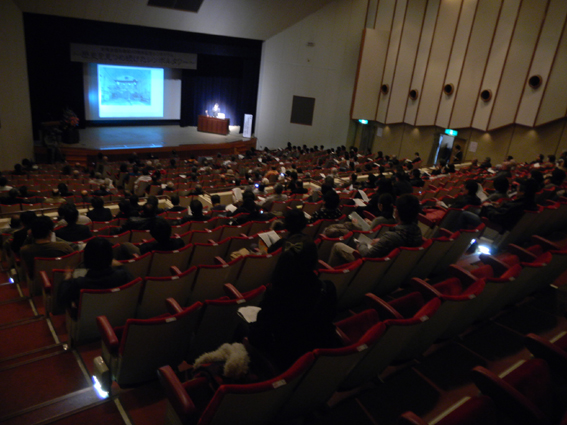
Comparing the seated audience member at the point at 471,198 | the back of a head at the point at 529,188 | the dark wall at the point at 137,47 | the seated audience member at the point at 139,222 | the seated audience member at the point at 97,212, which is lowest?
the seated audience member at the point at 97,212

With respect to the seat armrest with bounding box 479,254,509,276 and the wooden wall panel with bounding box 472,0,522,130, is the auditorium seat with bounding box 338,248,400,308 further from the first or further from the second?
the wooden wall panel with bounding box 472,0,522,130

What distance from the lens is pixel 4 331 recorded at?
294cm

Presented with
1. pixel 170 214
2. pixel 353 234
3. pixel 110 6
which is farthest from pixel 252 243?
pixel 110 6

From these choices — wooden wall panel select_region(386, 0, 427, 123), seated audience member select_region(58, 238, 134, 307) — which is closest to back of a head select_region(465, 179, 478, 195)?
seated audience member select_region(58, 238, 134, 307)

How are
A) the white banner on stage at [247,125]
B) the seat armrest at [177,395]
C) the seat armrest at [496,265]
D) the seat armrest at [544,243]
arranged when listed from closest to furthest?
the seat armrest at [177,395]
the seat armrest at [496,265]
the seat armrest at [544,243]
the white banner on stage at [247,125]

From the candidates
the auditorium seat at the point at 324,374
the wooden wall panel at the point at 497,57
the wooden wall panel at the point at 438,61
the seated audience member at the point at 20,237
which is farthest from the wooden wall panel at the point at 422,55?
the auditorium seat at the point at 324,374

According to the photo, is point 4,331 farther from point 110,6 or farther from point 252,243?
point 110,6

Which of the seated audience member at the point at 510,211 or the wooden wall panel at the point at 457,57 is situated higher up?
the wooden wall panel at the point at 457,57

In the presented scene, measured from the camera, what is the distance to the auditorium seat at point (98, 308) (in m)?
2.60

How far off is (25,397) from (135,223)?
109 inches

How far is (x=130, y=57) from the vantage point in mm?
16344

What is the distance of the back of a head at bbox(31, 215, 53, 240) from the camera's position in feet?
11.3

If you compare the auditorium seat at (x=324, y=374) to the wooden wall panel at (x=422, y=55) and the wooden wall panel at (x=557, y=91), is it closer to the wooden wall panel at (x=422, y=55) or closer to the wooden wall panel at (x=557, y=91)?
the wooden wall panel at (x=557, y=91)

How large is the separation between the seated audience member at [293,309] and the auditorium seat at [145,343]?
575 mm
